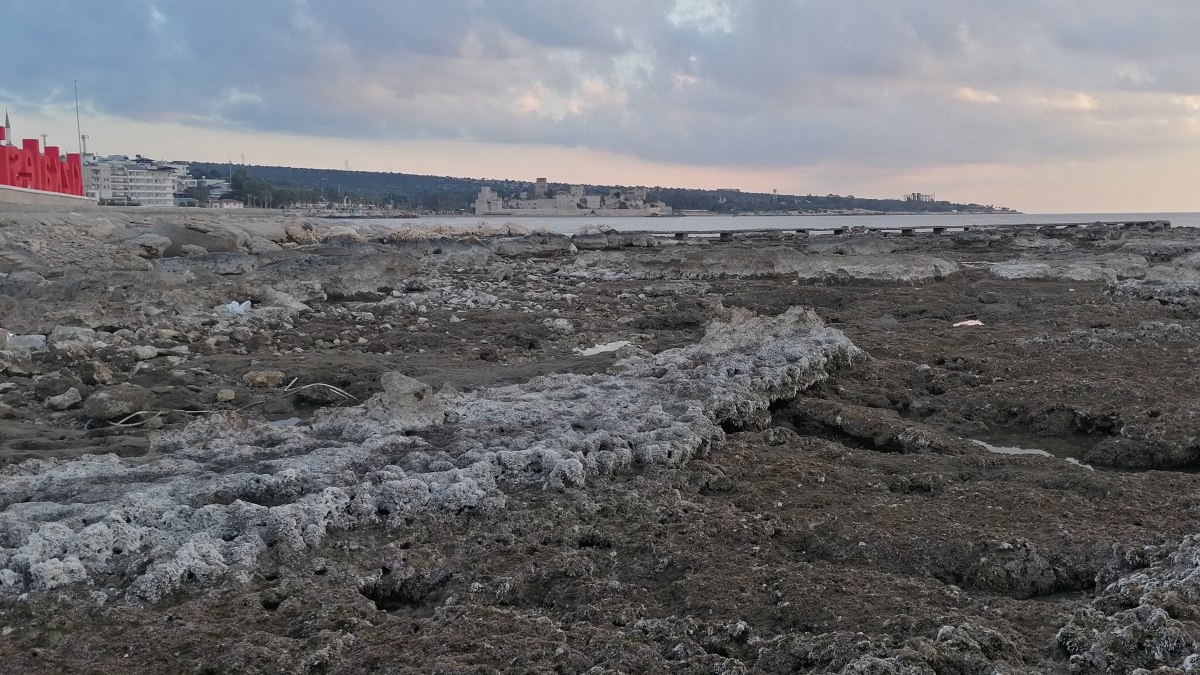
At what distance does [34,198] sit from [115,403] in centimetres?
3453

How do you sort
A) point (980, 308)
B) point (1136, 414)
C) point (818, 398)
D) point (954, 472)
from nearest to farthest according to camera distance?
point (954, 472) → point (1136, 414) → point (818, 398) → point (980, 308)

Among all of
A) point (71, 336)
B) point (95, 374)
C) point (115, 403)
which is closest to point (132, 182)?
point (71, 336)

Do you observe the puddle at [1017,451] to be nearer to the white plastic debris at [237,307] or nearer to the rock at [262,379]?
the rock at [262,379]

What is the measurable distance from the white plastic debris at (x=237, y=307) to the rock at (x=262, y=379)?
4.91m

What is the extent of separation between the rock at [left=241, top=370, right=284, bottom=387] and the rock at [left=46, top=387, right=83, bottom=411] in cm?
142

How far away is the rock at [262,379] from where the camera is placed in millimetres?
8102

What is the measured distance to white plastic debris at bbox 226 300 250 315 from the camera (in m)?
12.7

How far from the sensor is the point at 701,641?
3217mm

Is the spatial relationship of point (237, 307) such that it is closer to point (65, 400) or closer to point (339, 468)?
point (65, 400)

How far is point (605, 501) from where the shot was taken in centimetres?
472

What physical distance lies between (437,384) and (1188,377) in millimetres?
7021

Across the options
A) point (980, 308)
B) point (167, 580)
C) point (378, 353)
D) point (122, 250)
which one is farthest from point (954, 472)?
point (122, 250)

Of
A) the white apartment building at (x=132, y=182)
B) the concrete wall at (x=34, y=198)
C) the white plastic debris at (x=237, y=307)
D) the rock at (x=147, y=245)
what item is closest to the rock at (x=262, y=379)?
the white plastic debris at (x=237, y=307)

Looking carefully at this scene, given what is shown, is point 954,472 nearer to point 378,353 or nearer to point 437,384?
point 437,384
